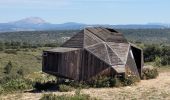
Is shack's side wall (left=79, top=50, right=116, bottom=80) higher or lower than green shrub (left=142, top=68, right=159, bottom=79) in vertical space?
higher

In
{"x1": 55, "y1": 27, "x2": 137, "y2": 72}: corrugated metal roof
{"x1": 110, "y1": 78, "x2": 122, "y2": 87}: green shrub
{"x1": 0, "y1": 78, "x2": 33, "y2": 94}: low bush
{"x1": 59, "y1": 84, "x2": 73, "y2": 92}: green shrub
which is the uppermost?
{"x1": 55, "y1": 27, "x2": 137, "y2": 72}: corrugated metal roof

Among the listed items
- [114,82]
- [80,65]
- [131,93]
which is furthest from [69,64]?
[131,93]

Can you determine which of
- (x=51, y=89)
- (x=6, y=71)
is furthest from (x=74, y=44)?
(x=6, y=71)

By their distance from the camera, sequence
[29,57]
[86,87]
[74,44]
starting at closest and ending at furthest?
[86,87]
[74,44]
[29,57]

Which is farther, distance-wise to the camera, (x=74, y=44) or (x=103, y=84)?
(x=74, y=44)

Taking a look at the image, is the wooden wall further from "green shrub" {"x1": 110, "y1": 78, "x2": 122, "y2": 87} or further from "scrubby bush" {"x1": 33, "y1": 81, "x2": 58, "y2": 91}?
"scrubby bush" {"x1": 33, "y1": 81, "x2": 58, "y2": 91}

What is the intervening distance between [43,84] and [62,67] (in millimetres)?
1500

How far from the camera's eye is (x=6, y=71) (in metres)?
63.7

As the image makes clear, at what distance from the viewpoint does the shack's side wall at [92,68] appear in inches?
974

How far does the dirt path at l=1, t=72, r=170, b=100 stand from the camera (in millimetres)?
20578

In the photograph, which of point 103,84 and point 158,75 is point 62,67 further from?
point 158,75

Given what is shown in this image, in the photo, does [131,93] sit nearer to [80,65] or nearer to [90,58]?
[90,58]

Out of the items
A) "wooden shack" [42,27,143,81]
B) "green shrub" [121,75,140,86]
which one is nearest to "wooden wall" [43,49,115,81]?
"wooden shack" [42,27,143,81]

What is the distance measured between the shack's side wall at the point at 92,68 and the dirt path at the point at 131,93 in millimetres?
1431
